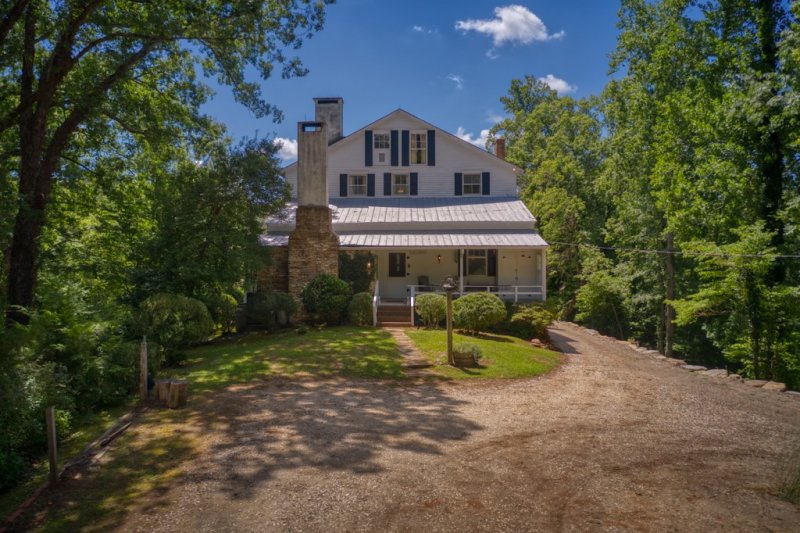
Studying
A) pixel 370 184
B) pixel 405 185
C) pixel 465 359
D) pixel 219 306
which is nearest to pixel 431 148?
pixel 405 185

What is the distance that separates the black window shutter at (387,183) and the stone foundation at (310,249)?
24.9 feet

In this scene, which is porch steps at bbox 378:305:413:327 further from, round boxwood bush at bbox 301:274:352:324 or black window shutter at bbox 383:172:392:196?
black window shutter at bbox 383:172:392:196

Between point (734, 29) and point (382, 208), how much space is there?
53.4 ft

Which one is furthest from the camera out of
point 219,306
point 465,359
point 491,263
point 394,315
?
point 491,263

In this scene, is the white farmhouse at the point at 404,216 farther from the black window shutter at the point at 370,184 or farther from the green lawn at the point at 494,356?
the green lawn at the point at 494,356

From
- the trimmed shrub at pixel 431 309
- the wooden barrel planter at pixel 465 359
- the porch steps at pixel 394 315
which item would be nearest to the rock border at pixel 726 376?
the wooden barrel planter at pixel 465 359

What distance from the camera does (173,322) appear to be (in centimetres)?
1280

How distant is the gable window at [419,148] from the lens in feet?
84.3

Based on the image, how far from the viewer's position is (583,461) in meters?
6.42

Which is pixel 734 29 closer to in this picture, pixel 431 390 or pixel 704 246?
pixel 704 246

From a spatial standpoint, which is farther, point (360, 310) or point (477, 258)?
point (477, 258)

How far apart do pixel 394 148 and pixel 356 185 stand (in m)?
2.91

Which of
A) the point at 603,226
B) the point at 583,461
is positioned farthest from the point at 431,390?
the point at 603,226

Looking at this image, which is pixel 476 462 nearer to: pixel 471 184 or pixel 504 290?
pixel 504 290
